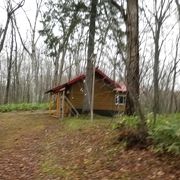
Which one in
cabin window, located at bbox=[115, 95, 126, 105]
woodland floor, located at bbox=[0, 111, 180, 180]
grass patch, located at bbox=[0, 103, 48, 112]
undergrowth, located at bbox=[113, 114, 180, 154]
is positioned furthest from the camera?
grass patch, located at bbox=[0, 103, 48, 112]

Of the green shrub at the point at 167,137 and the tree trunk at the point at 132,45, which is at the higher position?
the tree trunk at the point at 132,45

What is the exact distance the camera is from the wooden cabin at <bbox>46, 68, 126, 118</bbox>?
28.5 meters

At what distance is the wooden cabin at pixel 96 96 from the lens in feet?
93.7

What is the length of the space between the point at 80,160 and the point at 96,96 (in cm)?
2024

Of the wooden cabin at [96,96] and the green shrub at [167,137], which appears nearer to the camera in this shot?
the green shrub at [167,137]

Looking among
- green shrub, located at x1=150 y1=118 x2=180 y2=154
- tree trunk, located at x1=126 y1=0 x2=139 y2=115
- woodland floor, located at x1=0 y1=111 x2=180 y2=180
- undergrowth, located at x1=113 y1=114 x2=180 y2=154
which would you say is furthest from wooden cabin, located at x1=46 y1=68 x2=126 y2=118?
green shrub, located at x1=150 y1=118 x2=180 y2=154

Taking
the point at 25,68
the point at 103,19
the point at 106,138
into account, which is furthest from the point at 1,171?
the point at 25,68

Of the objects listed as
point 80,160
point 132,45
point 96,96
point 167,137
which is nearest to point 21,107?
point 96,96

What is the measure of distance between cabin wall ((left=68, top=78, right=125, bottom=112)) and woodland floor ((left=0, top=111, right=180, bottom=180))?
12.2m

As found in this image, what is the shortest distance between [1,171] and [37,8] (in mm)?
36384

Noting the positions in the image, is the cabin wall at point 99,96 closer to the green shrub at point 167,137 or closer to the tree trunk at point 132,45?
the tree trunk at point 132,45

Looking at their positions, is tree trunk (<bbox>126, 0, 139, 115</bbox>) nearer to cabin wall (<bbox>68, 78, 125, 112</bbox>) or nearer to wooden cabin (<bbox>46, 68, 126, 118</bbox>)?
wooden cabin (<bbox>46, 68, 126, 118</bbox>)

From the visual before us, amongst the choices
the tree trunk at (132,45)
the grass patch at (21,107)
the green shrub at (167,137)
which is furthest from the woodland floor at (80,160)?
the grass patch at (21,107)

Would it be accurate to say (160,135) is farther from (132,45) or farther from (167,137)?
(132,45)
